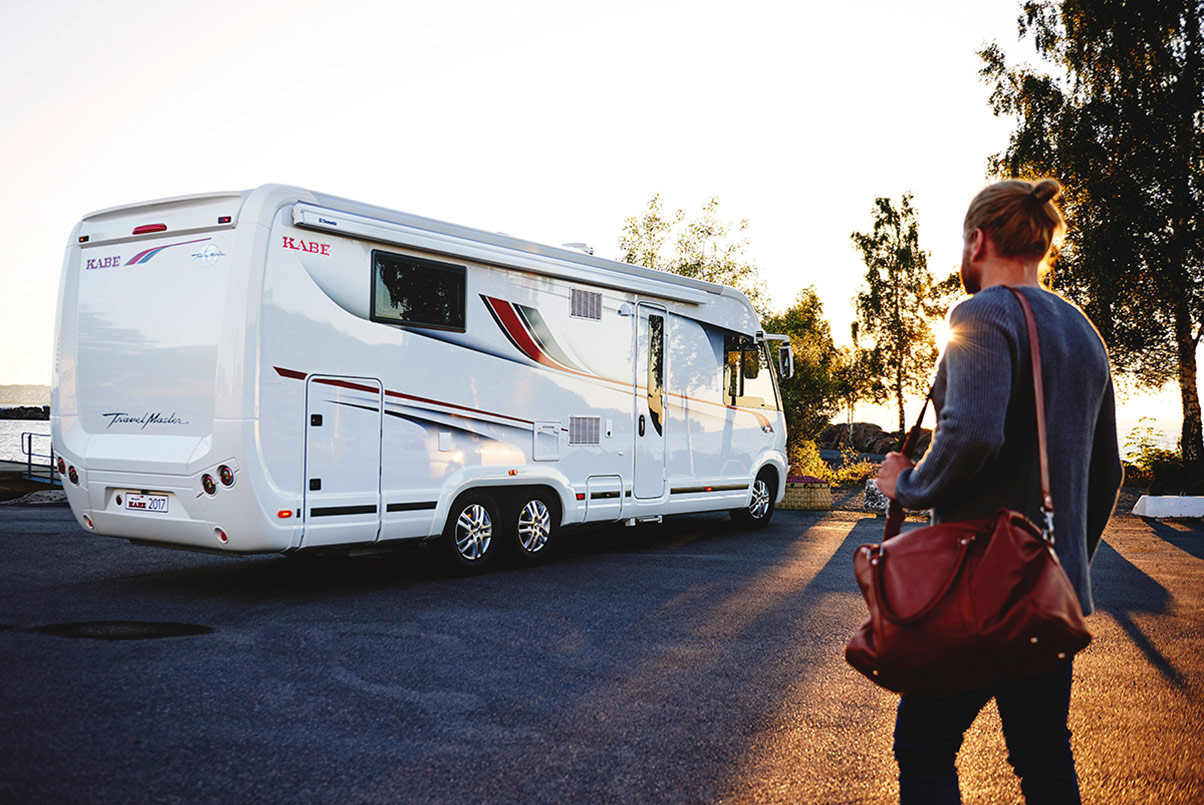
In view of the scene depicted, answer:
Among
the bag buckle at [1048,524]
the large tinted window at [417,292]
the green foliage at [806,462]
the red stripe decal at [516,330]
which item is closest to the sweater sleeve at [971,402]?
the bag buckle at [1048,524]

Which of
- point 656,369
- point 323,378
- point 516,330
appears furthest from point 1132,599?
point 323,378

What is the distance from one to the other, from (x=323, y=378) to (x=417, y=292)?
1.16m

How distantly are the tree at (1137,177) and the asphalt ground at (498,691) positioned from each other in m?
14.4

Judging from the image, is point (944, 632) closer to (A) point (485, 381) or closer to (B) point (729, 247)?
(A) point (485, 381)

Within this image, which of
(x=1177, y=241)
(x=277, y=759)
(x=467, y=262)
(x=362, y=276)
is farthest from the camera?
(x=1177, y=241)

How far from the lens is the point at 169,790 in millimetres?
3455

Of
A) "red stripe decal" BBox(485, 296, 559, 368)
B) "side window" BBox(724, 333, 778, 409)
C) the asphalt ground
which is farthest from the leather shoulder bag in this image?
"side window" BBox(724, 333, 778, 409)

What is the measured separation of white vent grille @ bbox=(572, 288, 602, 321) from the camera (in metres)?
9.26

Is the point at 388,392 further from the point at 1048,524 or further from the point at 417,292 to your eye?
the point at 1048,524

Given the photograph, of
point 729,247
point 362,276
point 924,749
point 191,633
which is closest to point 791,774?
point 924,749

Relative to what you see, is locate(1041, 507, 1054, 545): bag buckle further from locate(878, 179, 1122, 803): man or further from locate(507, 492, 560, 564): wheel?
locate(507, 492, 560, 564): wheel

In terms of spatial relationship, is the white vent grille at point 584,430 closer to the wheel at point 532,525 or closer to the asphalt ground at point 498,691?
the wheel at point 532,525

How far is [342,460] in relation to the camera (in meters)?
7.17

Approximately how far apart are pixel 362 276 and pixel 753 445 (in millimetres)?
5989
